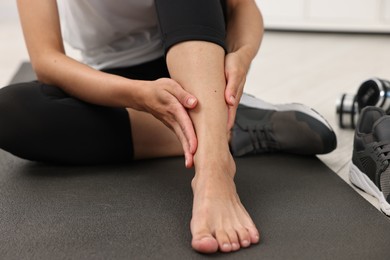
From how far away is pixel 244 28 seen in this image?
51.4 inches

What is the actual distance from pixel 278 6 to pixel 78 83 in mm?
2196

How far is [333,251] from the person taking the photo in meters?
0.94

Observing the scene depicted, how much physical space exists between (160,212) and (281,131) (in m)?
0.41

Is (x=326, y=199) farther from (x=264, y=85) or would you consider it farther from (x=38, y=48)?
(x=264, y=85)

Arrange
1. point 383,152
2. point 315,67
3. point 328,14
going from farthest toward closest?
point 328,14
point 315,67
point 383,152

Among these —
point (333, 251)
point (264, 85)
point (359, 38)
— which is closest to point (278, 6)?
point (359, 38)

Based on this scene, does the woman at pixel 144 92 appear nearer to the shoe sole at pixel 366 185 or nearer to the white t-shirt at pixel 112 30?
the white t-shirt at pixel 112 30

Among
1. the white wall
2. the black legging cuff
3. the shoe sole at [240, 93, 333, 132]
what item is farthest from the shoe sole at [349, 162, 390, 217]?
the white wall

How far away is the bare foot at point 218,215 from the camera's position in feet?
3.06

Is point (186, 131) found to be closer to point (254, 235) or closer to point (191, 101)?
point (191, 101)

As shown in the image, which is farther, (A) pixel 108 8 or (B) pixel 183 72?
(A) pixel 108 8

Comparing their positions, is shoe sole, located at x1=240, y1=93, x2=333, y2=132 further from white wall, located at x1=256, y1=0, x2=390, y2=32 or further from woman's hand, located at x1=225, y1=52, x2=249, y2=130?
white wall, located at x1=256, y1=0, x2=390, y2=32

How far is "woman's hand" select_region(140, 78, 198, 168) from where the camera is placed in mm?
1024

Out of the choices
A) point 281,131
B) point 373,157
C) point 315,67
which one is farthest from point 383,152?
point 315,67
